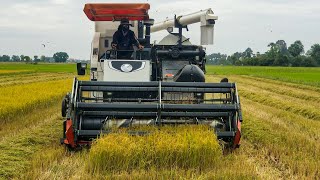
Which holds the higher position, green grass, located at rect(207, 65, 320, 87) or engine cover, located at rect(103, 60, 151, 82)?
engine cover, located at rect(103, 60, 151, 82)

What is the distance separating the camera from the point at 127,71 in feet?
25.1

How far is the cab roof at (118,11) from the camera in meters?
7.48

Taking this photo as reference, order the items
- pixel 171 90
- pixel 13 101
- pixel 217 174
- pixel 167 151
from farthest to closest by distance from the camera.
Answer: pixel 13 101 → pixel 171 90 → pixel 167 151 → pixel 217 174

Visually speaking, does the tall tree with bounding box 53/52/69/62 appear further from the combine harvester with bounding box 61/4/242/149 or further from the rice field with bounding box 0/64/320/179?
the rice field with bounding box 0/64/320/179

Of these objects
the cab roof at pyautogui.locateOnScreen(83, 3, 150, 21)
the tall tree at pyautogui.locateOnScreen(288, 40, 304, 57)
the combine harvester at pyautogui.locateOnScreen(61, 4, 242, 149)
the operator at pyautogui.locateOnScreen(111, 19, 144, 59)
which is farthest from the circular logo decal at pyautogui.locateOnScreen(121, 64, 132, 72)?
the tall tree at pyautogui.locateOnScreen(288, 40, 304, 57)

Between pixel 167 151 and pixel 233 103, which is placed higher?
pixel 233 103

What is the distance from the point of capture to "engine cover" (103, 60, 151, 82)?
760 centimetres

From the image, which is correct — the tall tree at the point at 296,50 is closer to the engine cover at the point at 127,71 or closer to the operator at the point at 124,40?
the operator at the point at 124,40

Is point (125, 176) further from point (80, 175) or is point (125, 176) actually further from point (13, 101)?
point (13, 101)

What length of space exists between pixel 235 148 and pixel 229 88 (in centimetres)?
96

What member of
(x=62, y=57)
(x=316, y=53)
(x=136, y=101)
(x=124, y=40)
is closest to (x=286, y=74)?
(x=124, y=40)

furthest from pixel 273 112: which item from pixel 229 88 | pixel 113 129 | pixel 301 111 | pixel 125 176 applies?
pixel 125 176

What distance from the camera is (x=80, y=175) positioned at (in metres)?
5.07

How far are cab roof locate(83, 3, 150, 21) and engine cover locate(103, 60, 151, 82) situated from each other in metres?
0.86
